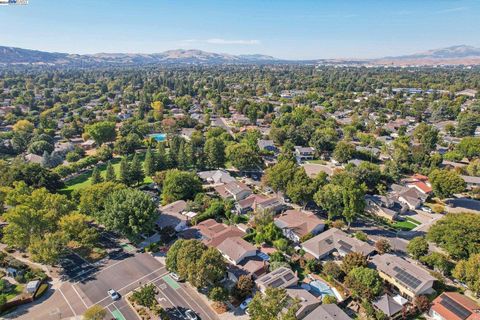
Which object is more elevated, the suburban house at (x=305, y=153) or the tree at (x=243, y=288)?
the suburban house at (x=305, y=153)

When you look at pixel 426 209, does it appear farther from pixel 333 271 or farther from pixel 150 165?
pixel 150 165

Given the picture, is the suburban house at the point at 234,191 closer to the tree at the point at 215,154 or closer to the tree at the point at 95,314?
the tree at the point at 215,154

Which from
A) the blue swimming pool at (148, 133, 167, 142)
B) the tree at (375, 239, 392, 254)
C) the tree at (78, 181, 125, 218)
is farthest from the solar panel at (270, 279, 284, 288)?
the blue swimming pool at (148, 133, 167, 142)

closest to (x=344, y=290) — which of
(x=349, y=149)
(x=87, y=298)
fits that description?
(x=87, y=298)

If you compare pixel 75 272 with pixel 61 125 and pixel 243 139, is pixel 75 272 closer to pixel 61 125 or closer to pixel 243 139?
pixel 243 139

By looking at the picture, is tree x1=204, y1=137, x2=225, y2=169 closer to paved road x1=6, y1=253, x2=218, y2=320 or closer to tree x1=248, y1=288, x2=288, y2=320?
paved road x1=6, y1=253, x2=218, y2=320

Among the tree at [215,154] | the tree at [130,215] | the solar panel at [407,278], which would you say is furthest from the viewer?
the tree at [215,154]

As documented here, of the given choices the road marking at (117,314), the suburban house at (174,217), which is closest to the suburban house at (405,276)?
the suburban house at (174,217)
